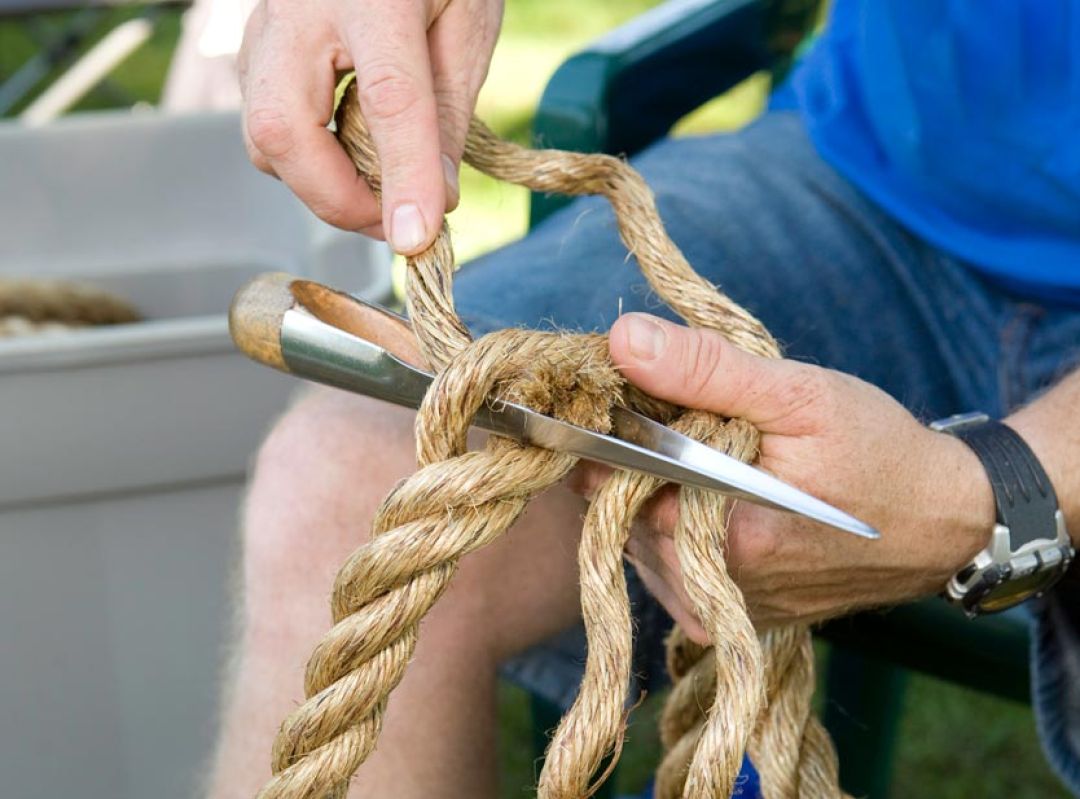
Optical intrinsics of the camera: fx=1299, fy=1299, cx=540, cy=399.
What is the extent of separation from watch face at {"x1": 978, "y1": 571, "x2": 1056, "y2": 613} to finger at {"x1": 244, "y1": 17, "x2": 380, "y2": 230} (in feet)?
1.29

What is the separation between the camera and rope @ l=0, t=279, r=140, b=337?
113 centimetres

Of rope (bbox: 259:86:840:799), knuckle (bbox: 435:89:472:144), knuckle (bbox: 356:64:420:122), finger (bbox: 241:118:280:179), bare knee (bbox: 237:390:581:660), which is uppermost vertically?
knuckle (bbox: 356:64:420:122)

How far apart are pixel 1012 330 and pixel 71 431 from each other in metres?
0.68

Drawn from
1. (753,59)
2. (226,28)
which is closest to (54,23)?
(226,28)

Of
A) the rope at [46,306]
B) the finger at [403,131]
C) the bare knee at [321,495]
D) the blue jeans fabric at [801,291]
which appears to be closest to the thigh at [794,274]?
the blue jeans fabric at [801,291]

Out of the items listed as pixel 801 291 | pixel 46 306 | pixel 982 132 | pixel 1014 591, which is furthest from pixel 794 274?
pixel 46 306

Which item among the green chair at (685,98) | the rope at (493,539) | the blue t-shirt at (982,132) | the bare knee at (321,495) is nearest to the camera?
the rope at (493,539)

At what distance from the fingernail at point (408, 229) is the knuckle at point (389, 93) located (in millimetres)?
43

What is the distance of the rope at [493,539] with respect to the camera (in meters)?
0.52

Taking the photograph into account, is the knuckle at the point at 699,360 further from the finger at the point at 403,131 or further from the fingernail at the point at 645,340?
the finger at the point at 403,131

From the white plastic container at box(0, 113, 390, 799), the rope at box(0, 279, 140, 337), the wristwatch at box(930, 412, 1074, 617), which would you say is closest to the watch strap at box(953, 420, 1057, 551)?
the wristwatch at box(930, 412, 1074, 617)

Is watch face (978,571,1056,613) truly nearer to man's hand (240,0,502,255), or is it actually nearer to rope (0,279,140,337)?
man's hand (240,0,502,255)

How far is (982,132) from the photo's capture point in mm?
888

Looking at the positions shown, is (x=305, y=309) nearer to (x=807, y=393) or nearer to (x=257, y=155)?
(x=257, y=155)
